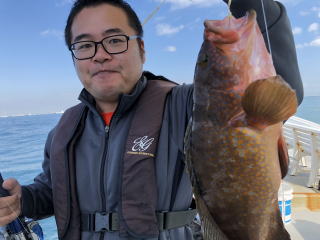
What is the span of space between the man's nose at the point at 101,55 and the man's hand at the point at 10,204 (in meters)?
1.07

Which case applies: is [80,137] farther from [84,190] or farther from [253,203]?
[253,203]

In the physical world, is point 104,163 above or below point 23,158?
above

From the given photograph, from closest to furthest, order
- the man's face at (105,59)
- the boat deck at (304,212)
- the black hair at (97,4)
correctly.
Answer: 1. the man's face at (105,59)
2. the black hair at (97,4)
3. the boat deck at (304,212)

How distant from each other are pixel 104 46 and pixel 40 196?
1.23 metres

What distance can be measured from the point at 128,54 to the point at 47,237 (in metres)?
7.58

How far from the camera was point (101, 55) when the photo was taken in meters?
1.89

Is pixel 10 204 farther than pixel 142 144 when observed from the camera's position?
Yes

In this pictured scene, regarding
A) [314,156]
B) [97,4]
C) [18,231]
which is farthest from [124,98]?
[314,156]

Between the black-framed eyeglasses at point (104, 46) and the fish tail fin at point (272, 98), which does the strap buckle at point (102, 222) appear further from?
the fish tail fin at point (272, 98)

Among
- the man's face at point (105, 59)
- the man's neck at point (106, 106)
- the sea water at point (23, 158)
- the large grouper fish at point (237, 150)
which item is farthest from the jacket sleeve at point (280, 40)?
the sea water at point (23, 158)

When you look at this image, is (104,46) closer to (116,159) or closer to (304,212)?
(116,159)

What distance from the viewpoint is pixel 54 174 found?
211 centimetres

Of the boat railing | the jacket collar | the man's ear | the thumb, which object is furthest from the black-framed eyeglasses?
the boat railing

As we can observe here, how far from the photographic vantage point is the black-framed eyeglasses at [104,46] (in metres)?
1.93
